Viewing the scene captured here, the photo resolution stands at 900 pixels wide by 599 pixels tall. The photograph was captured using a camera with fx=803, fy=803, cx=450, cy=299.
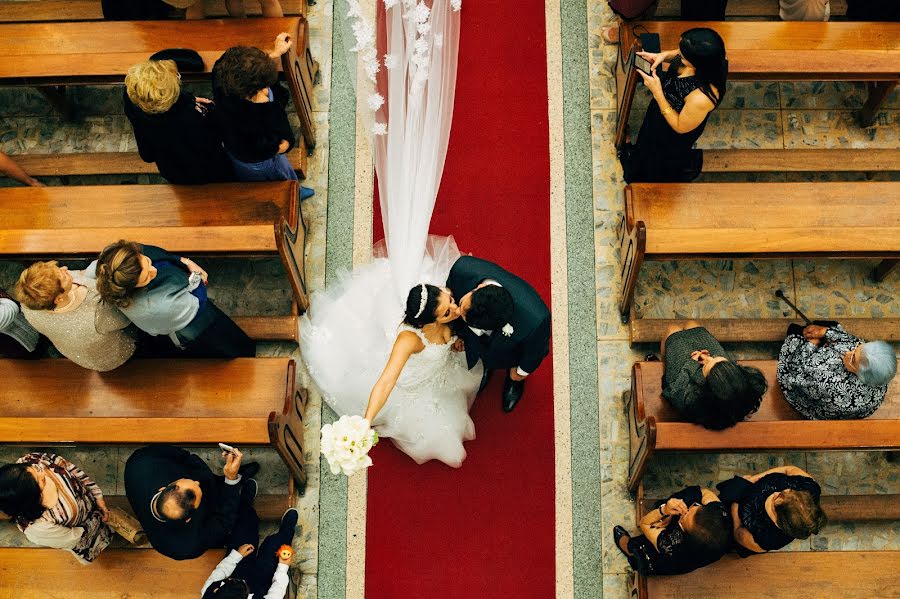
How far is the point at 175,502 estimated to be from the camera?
3604 mm

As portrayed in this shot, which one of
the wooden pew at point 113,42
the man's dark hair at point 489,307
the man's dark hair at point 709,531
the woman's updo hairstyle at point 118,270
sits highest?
the wooden pew at point 113,42

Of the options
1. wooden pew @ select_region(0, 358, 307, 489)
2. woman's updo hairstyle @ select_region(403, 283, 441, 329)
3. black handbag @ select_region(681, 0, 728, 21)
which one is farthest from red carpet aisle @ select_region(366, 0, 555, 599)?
woman's updo hairstyle @ select_region(403, 283, 441, 329)

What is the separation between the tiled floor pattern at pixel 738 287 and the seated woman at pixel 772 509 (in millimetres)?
723

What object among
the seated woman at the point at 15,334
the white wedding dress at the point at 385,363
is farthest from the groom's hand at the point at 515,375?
the seated woman at the point at 15,334

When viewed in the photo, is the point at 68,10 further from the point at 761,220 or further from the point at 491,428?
the point at 761,220

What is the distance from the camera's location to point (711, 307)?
498 cm

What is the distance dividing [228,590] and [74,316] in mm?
1486

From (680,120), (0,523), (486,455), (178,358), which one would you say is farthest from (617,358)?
(0,523)

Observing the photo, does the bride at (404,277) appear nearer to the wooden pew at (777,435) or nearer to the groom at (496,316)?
the groom at (496,316)

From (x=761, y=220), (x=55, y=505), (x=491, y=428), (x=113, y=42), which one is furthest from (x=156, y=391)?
(x=761, y=220)

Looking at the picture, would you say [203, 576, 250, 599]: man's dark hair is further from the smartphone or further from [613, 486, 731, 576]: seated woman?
the smartphone

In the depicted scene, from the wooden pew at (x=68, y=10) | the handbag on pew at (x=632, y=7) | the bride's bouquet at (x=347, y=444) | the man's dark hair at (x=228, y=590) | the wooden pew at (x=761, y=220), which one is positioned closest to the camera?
the bride's bouquet at (x=347, y=444)

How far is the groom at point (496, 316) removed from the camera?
3586 millimetres

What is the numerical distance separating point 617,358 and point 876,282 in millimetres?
1704
